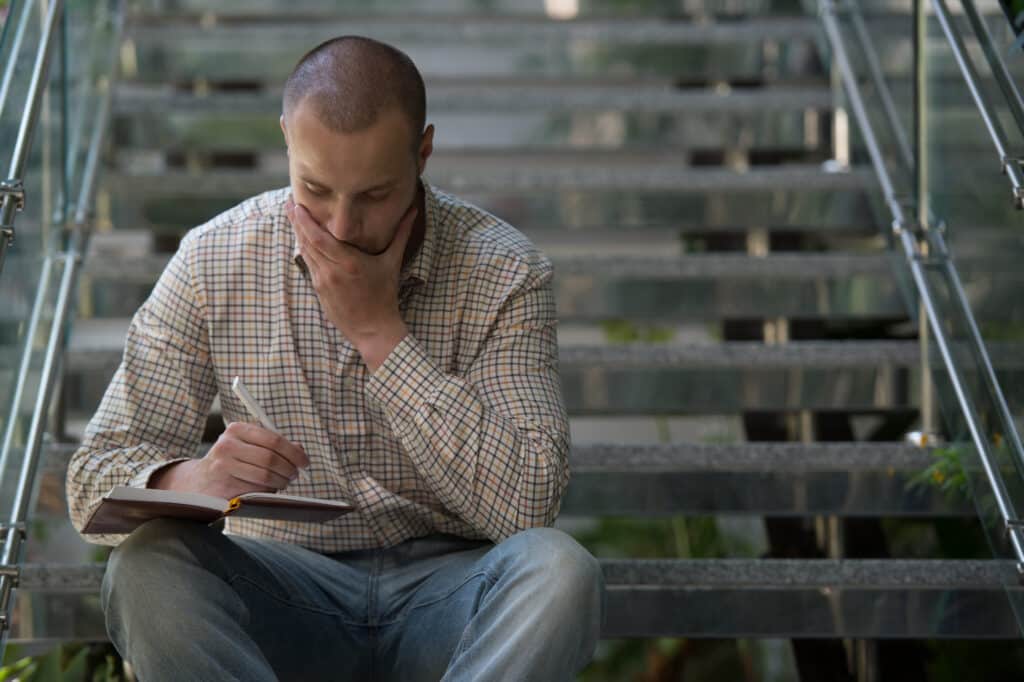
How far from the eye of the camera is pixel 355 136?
5.93ft

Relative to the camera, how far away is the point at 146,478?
68.5 inches

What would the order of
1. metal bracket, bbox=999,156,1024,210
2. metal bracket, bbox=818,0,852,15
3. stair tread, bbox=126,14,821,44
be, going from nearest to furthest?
metal bracket, bbox=999,156,1024,210 < metal bracket, bbox=818,0,852,15 < stair tread, bbox=126,14,821,44

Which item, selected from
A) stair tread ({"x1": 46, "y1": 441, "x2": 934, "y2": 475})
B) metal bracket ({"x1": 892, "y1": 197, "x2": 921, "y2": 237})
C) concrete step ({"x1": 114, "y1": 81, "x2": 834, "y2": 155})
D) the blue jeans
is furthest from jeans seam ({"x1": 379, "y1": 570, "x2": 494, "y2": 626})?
concrete step ({"x1": 114, "y1": 81, "x2": 834, "y2": 155})

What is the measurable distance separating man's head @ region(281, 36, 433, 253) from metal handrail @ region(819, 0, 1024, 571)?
1040 millimetres

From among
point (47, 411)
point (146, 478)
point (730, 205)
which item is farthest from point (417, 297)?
point (730, 205)

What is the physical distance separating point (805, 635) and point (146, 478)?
1036 millimetres

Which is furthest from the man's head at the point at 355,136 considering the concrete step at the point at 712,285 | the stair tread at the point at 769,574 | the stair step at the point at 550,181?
the stair step at the point at 550,181

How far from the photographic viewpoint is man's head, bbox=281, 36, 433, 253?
1811 mm

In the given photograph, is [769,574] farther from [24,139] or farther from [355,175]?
[24,139]

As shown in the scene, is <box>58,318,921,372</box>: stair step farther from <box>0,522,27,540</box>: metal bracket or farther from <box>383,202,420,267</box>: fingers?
<box>383,202,420,267</box>: fingers

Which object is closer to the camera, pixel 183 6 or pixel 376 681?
pixel 376 681

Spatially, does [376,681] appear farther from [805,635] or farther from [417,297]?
[805,635]

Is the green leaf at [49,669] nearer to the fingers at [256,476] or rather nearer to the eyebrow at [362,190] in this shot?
the fingers at [256,476]

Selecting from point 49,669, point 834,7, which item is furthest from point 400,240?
point 834,7
